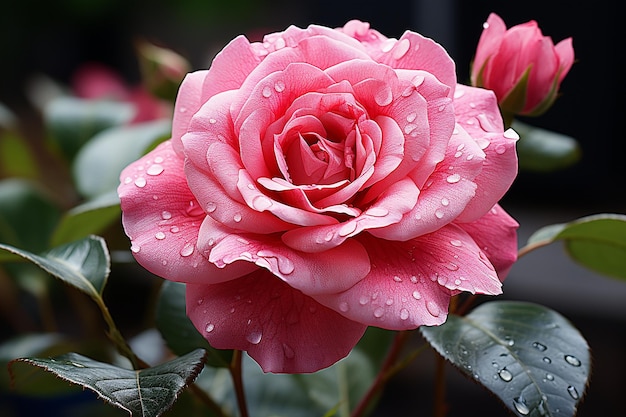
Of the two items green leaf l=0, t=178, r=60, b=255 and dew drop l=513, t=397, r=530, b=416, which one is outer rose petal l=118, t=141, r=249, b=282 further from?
green leaf l=0, t=178, r=60, b=255

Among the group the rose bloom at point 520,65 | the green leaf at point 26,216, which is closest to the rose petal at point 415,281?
the rose bloom at point 520,65

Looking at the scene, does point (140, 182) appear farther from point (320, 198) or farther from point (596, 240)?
point (596, 240)

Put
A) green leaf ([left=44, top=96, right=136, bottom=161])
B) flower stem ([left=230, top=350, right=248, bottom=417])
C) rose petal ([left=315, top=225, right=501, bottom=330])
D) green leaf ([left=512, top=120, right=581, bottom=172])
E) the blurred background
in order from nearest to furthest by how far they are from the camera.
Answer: rose petal ([left=315, top=225, right=501, bottom=330]) → flower stem ([left=230, top=350, right=248, bottom=417]) → green leaf ([left=512, top=120, right=581, bottom=172]) → green leaf ([left=44, top=96, right=136, bottom=161]) → the blurred background

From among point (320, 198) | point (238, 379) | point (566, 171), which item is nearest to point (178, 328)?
point (238, 379)

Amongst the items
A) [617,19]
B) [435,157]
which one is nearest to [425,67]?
[435,157]

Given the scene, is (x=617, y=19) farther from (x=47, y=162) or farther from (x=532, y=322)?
(x=47, y=162)

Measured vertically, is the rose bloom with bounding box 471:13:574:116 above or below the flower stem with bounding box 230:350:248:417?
above

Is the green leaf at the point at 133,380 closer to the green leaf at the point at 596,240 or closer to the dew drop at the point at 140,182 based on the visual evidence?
the dew drop at the point at 140,182

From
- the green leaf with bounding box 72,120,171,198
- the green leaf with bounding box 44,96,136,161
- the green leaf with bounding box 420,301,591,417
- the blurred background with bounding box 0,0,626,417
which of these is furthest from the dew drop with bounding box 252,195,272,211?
the blurred background with bounding box 0,0,626,417
